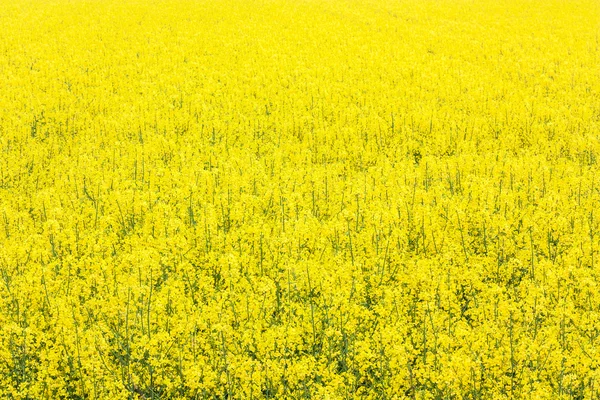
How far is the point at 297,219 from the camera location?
8602 millimetres

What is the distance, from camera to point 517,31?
20.2 m

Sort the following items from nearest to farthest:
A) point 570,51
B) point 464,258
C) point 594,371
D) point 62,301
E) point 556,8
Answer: point 594,371, point 62,301, point 464,258, point 570,51, point 556,8

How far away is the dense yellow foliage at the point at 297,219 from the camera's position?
→ 577 cm

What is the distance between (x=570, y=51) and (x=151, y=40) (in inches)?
583

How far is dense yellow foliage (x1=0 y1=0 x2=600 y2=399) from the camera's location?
227 inches

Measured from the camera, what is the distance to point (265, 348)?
5.97 metres

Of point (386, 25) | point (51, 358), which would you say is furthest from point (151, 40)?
point (51, 358)

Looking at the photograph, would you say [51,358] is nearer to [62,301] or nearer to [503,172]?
[62,301]

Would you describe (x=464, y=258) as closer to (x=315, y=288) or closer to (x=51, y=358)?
(x=315, y=288)

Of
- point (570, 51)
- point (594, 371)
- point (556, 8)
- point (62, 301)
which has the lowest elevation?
point (594, 371)

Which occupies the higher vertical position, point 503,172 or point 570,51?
point 570,51

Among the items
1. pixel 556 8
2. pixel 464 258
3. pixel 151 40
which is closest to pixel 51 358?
pixel 464 258

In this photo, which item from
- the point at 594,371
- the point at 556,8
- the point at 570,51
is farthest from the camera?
the point at 556,8

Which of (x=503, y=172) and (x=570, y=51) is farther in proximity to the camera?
(x=570, y=51)
